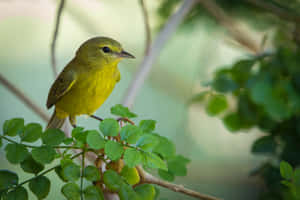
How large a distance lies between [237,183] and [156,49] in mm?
861

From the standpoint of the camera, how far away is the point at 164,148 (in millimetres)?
502

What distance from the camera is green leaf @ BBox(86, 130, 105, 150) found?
1.28 ft

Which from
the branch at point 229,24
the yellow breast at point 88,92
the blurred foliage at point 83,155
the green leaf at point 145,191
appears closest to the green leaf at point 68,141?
the blurred foliage at point 83,155

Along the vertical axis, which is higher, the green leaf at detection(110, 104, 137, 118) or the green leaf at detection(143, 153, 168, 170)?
the green leaf at detection(110, 104, 137, 118)

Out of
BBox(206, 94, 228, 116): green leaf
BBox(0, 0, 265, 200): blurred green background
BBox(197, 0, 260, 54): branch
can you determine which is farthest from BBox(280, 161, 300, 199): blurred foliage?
BBox(197, 0, 260, 54): branch

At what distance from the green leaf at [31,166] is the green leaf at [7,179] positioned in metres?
0.02

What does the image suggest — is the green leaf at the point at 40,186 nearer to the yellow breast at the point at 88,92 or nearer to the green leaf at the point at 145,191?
the green leaf at the point at 145,191

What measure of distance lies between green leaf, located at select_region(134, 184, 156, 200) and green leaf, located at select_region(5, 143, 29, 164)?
149mm

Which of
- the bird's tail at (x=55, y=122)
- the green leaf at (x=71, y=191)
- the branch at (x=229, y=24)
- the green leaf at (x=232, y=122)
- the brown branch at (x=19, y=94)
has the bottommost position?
the green leaf at (x=71, y=191)

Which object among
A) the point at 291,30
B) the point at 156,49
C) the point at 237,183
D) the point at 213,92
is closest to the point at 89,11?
the point at 156,49

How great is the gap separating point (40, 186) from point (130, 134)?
0.13 meters

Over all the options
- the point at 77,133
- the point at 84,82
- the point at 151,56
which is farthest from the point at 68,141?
the point at 151,56

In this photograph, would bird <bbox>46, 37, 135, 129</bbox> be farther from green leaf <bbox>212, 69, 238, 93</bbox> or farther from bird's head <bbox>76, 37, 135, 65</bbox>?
green leaf <bbox>212, 69, 238, 93</bbox>

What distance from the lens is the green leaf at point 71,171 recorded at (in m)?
0.40
